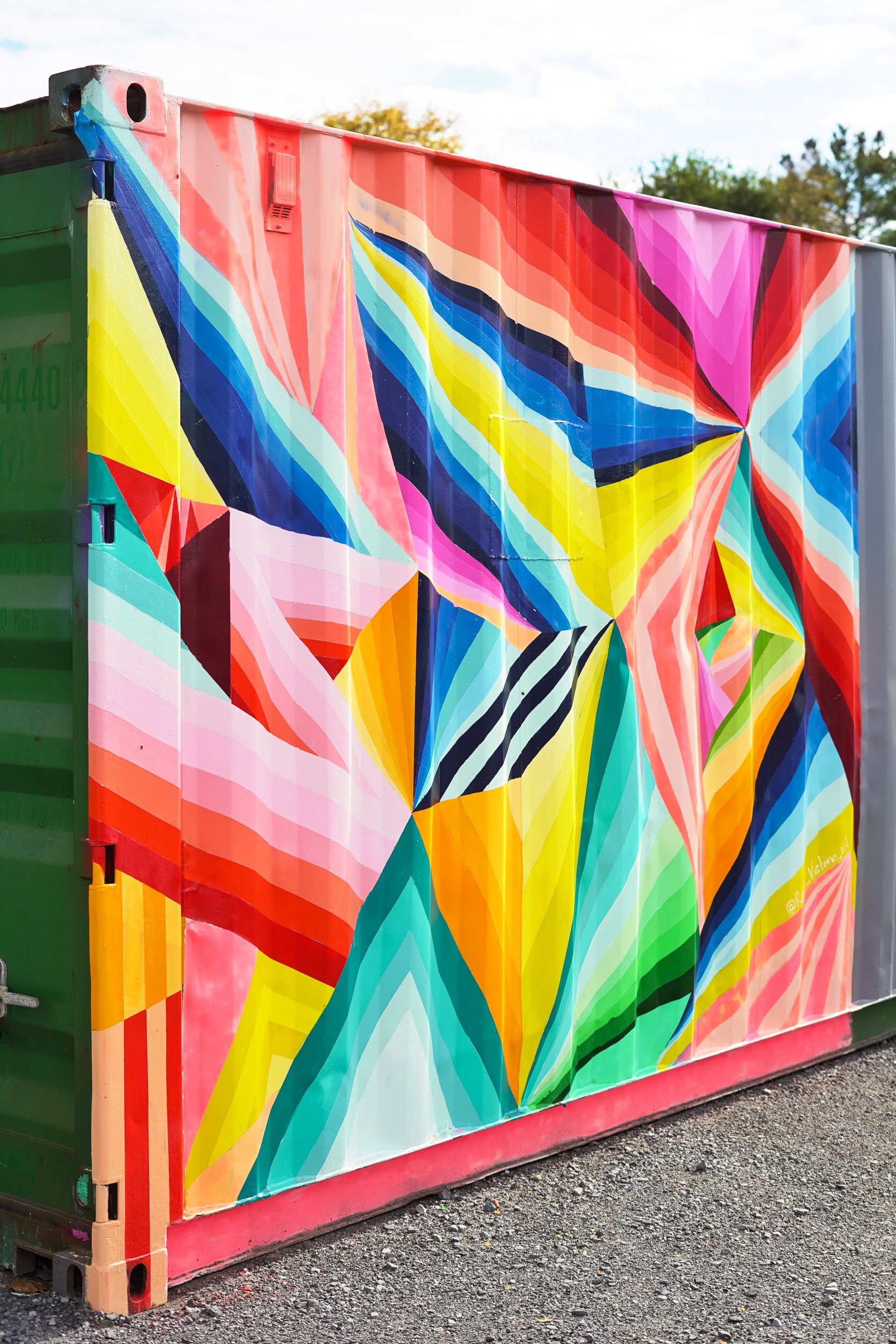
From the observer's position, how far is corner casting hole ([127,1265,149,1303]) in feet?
11.1

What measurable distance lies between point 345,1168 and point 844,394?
3.45 m

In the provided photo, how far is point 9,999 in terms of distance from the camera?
3.56 m

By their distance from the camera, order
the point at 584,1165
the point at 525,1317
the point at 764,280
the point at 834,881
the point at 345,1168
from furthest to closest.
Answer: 1. the point at 834,881
2. the point at 764,280
3. the point at 584,1165
4. the point at 345,1168
5. the point at 525,1317

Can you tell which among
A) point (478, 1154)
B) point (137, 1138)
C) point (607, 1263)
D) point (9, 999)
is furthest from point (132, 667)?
point (607, 1263)

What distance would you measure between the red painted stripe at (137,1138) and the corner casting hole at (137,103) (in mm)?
2121

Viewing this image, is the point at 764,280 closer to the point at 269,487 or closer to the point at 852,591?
the point at 852,591

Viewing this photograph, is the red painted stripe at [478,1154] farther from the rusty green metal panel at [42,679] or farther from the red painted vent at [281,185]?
the red painted vent at [281,185]

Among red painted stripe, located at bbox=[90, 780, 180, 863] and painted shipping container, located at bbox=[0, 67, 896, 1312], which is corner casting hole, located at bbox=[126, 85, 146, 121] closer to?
painted shipping container, located at bbox=[0, 67, 896, 1312]

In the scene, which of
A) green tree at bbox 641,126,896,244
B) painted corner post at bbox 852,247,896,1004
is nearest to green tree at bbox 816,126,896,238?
green tree at bbox 641,126,896,244

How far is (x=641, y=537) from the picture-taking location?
4676 millimetres

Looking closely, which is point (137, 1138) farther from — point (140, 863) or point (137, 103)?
point (137, 103)

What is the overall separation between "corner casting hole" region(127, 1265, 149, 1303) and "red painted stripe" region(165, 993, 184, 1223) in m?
0.13

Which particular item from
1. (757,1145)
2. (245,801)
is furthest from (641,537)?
(757,1145)

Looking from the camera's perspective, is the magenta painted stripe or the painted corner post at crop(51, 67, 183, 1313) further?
the magenta painted stripe
